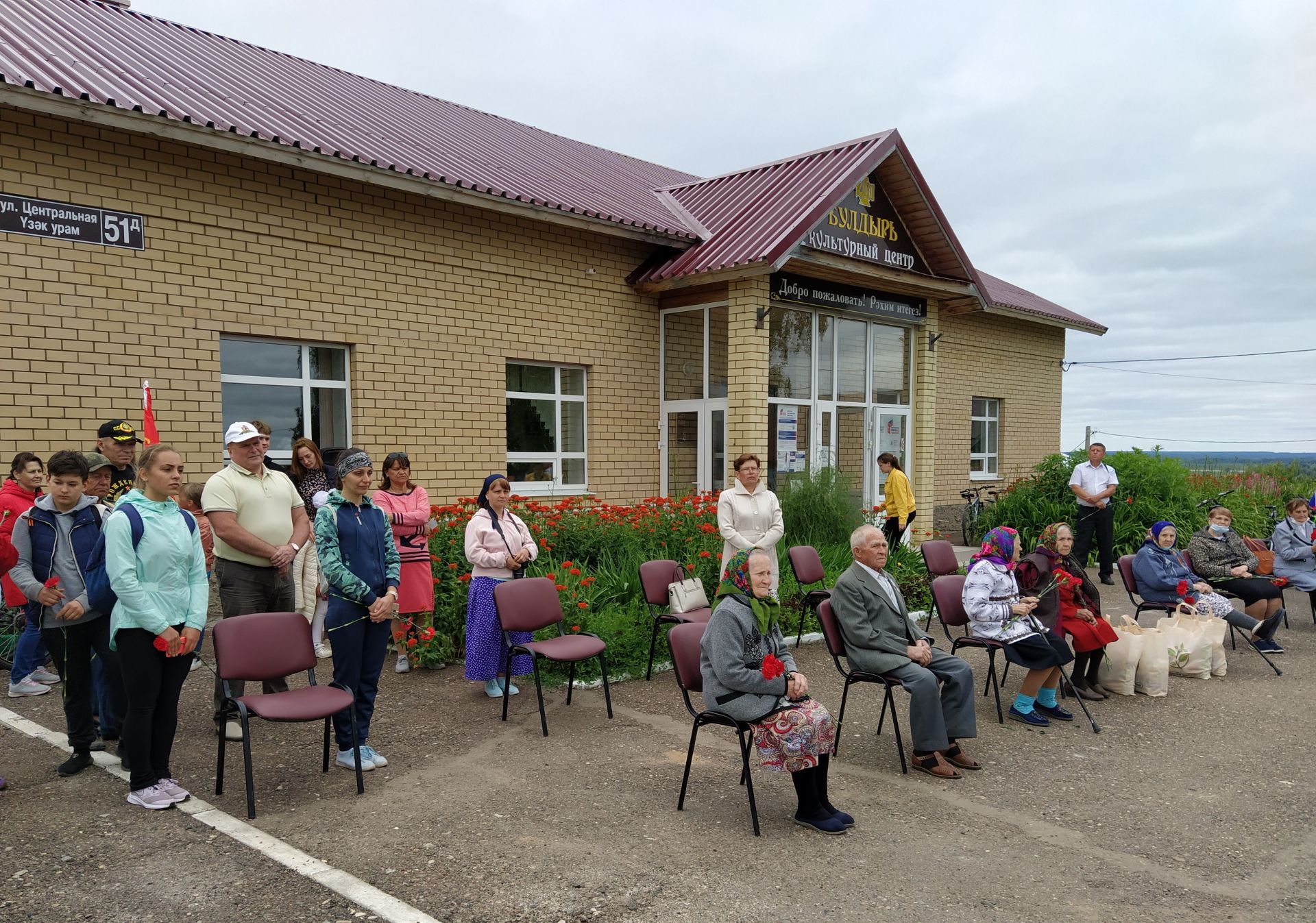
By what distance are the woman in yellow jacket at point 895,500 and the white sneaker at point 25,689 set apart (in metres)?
9.14

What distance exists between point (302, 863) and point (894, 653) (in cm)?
335

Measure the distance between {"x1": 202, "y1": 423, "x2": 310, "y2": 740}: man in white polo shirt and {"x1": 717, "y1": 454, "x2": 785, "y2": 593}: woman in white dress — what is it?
11.6 feet

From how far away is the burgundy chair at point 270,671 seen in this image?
14.6 feet

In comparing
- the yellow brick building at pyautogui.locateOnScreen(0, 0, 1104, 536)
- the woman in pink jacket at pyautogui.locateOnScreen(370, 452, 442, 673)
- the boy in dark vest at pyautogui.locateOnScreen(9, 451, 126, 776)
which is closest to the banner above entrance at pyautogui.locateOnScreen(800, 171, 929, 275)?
the yellow brick building at pyautogui.locateOnScreen(0, 0, 1104, 536)

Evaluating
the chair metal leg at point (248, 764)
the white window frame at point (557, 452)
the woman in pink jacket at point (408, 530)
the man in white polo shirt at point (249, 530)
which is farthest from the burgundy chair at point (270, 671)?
the white window frame at point (557, 452)

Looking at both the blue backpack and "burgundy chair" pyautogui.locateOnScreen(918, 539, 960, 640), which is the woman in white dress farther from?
the blue backpack

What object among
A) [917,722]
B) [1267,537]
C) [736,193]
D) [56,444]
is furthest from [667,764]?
[1267,537]

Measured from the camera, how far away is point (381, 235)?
32.9ft

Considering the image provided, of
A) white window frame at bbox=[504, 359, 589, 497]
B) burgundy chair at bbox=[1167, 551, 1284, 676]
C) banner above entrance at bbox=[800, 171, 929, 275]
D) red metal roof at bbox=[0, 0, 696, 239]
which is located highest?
red metal roof at bbox=[0, 0, 696, 239]

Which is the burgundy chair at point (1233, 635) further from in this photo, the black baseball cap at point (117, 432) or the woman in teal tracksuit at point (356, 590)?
the black baseball cap at point (117, 432)

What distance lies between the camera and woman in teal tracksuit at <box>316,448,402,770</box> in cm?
508

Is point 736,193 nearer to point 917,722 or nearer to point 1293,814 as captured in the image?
point 917,722

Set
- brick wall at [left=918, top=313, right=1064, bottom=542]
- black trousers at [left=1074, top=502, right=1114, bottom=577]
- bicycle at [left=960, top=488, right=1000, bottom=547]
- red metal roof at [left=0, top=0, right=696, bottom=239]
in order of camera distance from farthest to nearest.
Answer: brick wall at [left=918, top=313, right=1064, bottom=542], bicycle at [left=960, top=488, right=1000, bottom=547], black trousers at [left=1074, top=502, right=1114, bottom=577], red metal roof at [left=0, top=0, right=696, bottom=239]

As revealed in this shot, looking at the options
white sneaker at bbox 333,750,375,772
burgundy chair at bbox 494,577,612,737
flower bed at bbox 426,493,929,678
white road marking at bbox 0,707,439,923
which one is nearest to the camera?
white road marking at bbox 0,707,439,923
